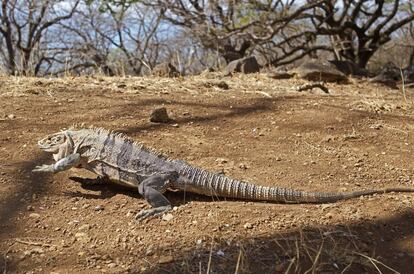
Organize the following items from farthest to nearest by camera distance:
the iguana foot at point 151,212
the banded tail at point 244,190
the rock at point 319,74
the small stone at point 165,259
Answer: the rock at point 319,74 < the banded tail at point 244,190 < the iguana foot at point 151,212 < the small stone at point 165,259

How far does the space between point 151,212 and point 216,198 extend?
551mm

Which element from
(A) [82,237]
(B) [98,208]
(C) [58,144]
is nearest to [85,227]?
(A) [82,237]

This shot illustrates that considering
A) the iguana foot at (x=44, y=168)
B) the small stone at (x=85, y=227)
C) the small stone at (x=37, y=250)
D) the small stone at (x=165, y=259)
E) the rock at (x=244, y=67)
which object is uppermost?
the rock at (x=244, y=67)

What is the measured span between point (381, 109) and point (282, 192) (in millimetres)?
2902

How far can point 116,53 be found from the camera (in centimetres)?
2228

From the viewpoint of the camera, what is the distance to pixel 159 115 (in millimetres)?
5254

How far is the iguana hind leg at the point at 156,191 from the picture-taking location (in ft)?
11.9

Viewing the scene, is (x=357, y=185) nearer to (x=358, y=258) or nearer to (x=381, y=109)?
(x=358, y=258)

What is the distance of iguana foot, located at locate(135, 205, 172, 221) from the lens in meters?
3.57

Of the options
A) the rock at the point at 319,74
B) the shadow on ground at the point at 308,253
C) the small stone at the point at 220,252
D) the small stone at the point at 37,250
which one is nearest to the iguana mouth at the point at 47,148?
the small stone at the point at 37,250

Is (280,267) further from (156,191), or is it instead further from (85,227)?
(85,227)

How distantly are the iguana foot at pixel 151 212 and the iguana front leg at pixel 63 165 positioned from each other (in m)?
0.87

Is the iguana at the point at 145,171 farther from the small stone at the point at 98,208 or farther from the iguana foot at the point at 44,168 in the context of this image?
the small stone at the point at 98,208

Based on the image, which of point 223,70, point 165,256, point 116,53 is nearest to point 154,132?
point 165,256
